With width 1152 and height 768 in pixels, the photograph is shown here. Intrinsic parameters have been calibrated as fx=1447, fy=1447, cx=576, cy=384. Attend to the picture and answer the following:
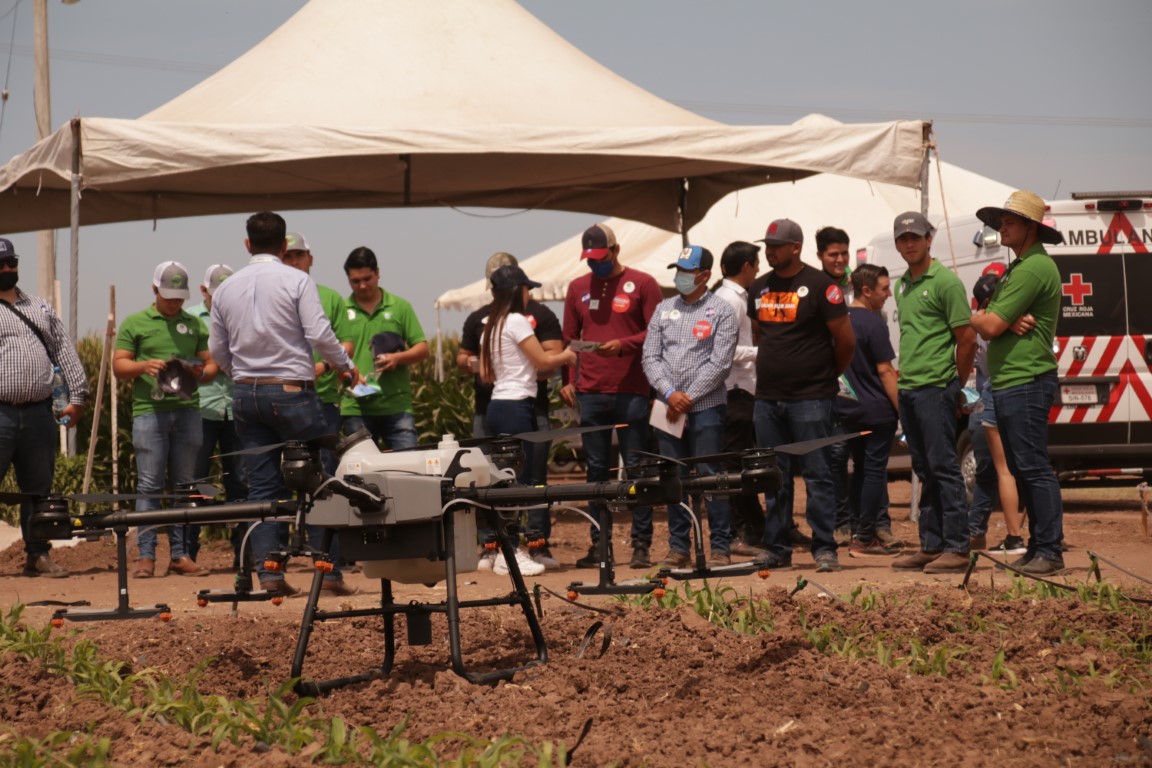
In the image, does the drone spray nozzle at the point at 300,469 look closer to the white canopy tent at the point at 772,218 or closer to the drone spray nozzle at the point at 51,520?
the drone spray nozzle at the point at 51,520

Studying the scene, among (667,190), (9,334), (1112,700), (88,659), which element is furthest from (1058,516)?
(667,190)

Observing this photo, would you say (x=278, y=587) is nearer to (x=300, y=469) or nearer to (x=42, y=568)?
(x=300, y=469)

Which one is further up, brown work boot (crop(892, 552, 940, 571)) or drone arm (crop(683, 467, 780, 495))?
drone arm (crop(683, 467, 780, 495))

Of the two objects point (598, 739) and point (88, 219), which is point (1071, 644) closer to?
point (598, 739)

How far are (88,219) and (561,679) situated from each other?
34.5ft

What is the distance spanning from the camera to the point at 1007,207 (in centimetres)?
770

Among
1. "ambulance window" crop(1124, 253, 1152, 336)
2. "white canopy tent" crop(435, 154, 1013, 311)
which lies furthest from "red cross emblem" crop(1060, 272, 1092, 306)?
"white canopy tent" crop(435, 154, 1013, 311)

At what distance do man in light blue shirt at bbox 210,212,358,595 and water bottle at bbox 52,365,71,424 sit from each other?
2.08 meters

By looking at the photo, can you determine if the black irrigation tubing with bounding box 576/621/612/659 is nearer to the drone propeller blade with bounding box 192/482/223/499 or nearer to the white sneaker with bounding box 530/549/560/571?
the drone propeller blade with bounding box 192/482/223/499

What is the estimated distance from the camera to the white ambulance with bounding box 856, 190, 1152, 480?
466 inches

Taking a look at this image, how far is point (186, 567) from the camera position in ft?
31.6

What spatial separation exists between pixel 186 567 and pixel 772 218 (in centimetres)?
A: 1469

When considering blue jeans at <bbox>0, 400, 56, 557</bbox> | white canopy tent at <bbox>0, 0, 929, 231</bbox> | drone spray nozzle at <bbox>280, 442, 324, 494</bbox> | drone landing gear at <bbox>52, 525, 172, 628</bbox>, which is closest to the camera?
drone spray nozzle at <bbox>280, 442, 324, 494</bbox>

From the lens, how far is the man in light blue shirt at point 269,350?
7.73 meters
